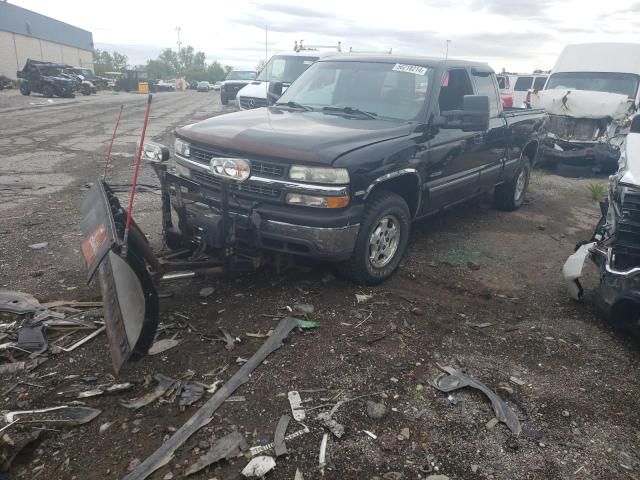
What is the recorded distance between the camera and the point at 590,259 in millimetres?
4199

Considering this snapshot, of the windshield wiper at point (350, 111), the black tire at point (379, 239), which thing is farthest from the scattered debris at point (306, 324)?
the windshield wiper at point (350, 111)

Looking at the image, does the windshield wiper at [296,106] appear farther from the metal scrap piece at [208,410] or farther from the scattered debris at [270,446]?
the scattered debris at [270,446]

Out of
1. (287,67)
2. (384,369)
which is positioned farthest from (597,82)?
(384,369)

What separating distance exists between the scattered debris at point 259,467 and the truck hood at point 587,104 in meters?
10.9

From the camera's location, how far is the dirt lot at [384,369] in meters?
2.52

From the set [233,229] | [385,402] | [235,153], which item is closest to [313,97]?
[235,153]

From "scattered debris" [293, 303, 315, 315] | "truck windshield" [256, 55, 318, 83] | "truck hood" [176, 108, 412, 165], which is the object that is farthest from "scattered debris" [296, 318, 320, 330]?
"truck windshield" [256, 55, 318, 83]

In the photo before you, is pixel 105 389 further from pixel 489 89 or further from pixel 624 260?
pixel 489 89

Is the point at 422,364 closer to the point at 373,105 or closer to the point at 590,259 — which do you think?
the point at 590,259

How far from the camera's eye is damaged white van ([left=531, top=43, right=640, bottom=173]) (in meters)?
10.5

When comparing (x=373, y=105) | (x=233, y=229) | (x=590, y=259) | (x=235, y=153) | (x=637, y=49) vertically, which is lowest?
(x=590, y=259)

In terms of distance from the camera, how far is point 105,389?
114 inches

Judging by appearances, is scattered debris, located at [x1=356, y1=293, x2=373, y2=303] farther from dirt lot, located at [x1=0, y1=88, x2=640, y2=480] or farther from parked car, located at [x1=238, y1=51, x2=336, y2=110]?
parked car, located at [x1=238, y1=51, x2=336, y2=110]

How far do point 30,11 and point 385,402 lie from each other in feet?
188
